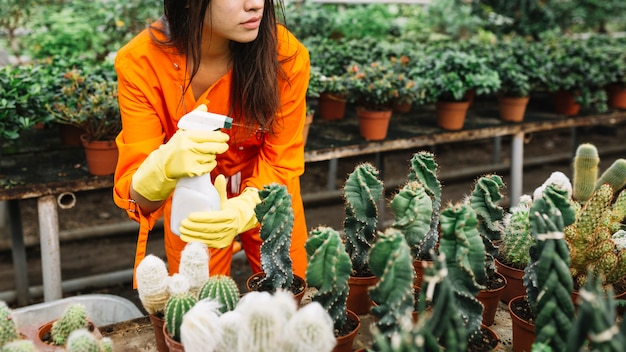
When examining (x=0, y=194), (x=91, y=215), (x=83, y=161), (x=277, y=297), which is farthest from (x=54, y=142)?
(x=277, y=297)

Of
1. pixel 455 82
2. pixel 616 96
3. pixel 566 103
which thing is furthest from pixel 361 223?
pixel 616 96

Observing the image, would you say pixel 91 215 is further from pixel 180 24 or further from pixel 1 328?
pixel 1 328

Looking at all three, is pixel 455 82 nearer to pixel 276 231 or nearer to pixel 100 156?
pixel 100 156

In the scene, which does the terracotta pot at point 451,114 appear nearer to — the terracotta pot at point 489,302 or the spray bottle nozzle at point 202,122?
the terracotta pot at point 489,302

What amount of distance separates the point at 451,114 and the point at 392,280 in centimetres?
251

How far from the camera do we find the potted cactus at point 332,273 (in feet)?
3.99

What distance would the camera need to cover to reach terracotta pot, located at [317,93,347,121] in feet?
12.1

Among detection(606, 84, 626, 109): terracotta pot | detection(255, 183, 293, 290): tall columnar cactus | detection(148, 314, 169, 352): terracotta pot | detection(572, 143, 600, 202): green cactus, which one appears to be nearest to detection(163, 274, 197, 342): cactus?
detection(148, 314, 169, 352): terracotta pot

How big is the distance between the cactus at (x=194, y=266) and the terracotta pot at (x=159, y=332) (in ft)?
0.31

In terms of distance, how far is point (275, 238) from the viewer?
139cm

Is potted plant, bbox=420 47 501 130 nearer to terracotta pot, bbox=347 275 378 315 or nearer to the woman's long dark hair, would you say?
the woman's long dark hair

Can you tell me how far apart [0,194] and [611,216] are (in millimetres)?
2217

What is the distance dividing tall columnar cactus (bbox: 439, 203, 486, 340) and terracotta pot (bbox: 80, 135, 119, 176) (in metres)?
1.86

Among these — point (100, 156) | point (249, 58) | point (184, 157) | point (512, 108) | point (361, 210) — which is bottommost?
point (100, 156)
